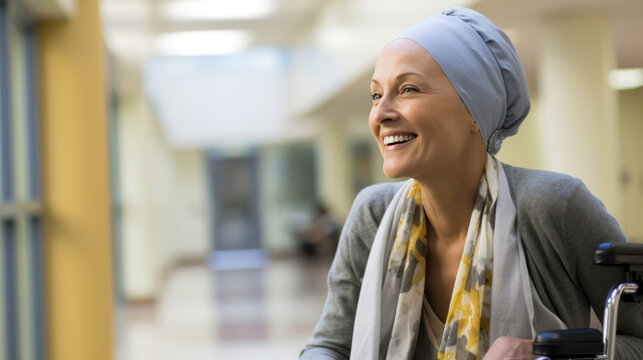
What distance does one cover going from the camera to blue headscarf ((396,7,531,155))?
1.40 m

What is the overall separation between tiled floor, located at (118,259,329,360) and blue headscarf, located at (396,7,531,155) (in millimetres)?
6090

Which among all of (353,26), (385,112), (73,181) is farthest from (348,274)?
(353,26)

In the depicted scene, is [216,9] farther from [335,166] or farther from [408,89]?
[408,89]

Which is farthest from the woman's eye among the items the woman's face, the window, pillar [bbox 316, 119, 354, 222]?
pillar [bbox 316, 119, 354, 222]

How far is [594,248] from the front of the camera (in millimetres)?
1375

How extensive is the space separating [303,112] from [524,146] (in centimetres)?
764

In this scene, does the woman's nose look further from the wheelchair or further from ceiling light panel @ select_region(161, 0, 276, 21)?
ceiling light panel @ select_region(161, 0, 276, 21)

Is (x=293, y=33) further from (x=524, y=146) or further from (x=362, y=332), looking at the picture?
(x=362, y=332)

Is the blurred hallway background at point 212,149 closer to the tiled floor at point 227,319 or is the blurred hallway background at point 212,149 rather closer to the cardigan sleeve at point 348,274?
the tiled floor at point 227,319

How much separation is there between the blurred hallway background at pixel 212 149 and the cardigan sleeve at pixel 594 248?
3816 mm

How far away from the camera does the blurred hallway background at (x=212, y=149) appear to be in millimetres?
4969

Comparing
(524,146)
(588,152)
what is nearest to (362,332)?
(588,152)

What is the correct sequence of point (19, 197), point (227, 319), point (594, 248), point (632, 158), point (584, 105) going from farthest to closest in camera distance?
point (632, 158) → point (227, 319) → point (584, 105) → point (19, 197) → point (594, 248)

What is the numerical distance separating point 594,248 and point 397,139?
15.7 inches
